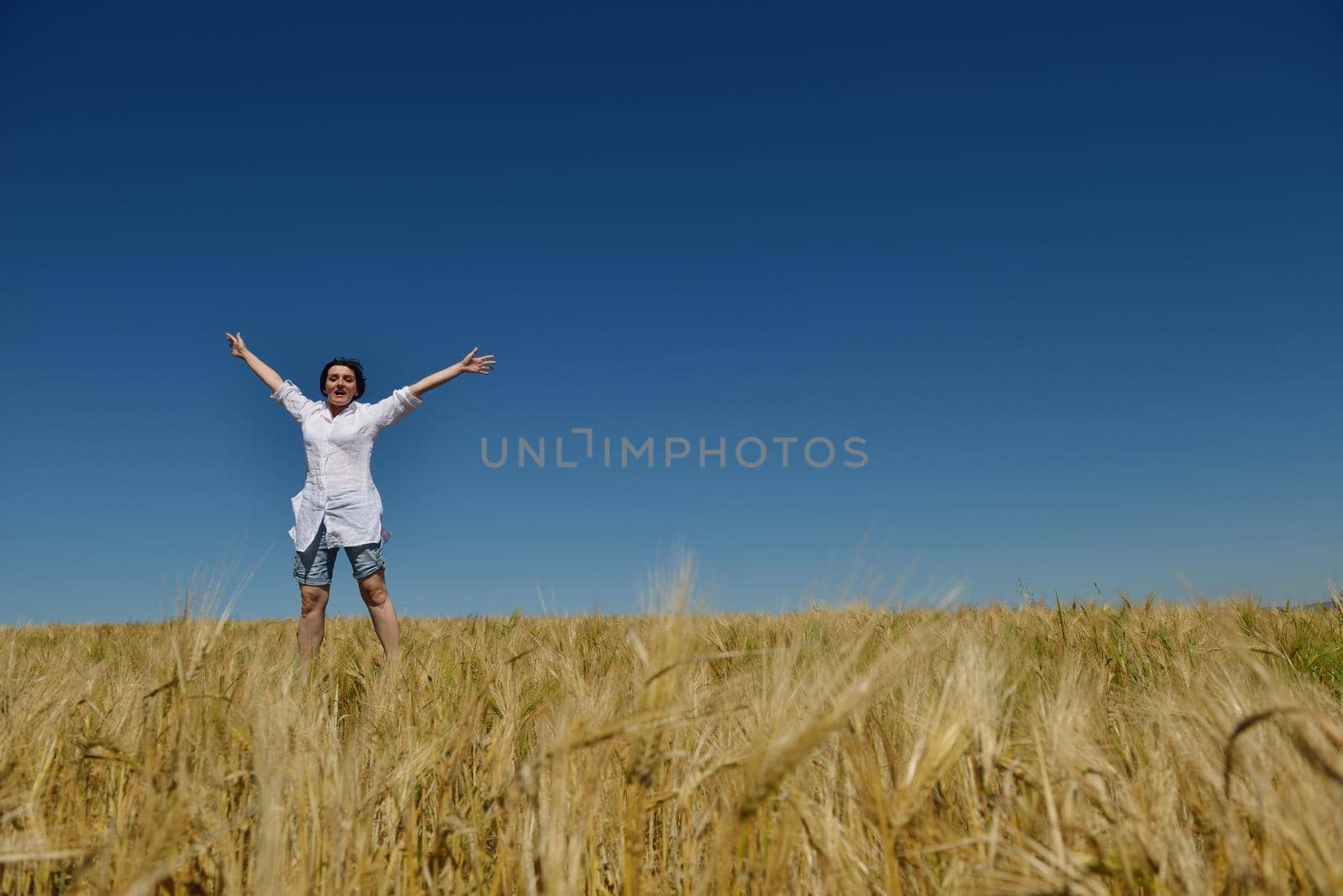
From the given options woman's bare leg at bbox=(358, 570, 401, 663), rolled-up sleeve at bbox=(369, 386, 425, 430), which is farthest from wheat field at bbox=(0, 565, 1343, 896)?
rolled-up sleeve at bbox=(369, 386, 425, 430)

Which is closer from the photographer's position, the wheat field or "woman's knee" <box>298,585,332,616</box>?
the wheat field

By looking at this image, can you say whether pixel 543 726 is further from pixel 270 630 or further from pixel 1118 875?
pixel 270 630

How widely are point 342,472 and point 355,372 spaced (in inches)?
30.9

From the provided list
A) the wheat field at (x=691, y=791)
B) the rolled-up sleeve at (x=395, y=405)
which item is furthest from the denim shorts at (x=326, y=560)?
the wheat field at (x=691, y=791)

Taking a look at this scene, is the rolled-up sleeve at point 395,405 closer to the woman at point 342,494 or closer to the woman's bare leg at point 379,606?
the woman at point 342,494

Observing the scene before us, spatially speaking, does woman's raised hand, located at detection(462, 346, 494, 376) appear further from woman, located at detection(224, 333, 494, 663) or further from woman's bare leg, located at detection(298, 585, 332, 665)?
woman's bare leg, located at detection(298, 585, 332, 665)

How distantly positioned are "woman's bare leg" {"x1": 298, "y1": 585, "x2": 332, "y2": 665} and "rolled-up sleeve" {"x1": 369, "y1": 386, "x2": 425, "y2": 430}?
1.14 m

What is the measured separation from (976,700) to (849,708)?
0.45 metres

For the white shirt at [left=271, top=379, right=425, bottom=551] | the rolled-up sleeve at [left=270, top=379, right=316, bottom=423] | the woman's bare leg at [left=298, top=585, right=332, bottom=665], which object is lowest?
the woman's bare leg at [left=298, top=585, right=332, bottom=665]

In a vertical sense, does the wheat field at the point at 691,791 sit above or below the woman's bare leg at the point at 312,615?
below

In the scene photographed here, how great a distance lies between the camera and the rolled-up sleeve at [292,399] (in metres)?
5.32

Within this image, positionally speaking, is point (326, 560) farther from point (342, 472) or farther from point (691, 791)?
point (691, 791)

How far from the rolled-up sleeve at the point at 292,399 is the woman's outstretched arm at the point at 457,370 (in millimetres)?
829

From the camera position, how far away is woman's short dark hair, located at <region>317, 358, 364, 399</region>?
5359 mm
